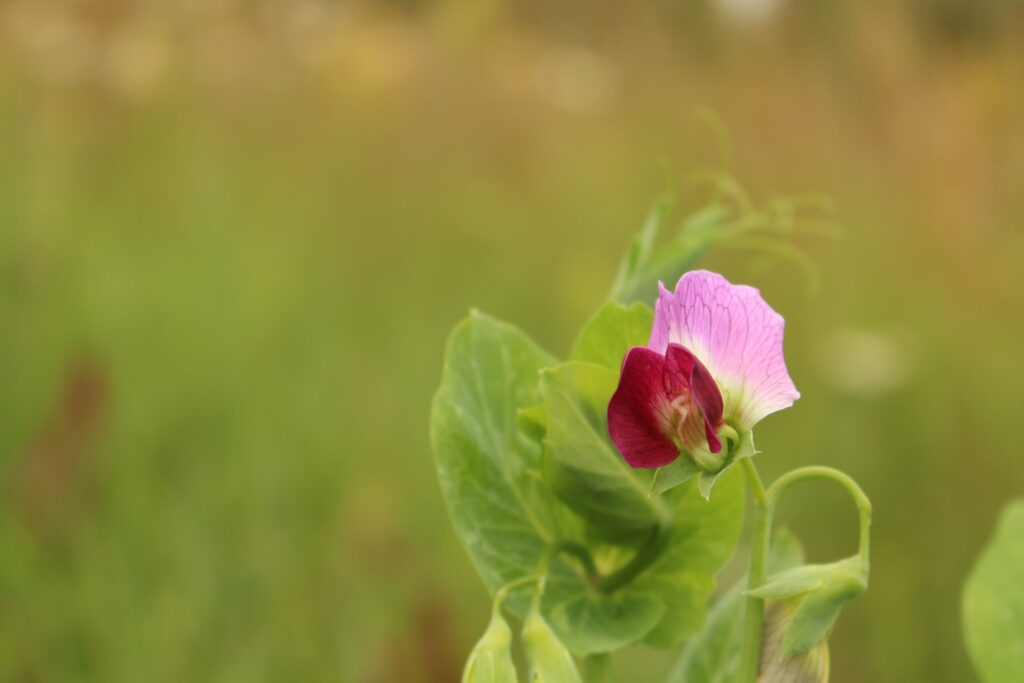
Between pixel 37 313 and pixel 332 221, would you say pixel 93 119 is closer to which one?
pixel 332 221

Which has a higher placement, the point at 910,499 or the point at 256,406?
the point at 256,406

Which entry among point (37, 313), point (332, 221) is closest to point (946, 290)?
point (332, 221)

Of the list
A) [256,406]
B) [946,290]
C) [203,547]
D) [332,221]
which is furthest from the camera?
[332,221]

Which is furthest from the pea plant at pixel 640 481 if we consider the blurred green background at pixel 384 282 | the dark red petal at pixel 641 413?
the blurred green background at pixel 384 282

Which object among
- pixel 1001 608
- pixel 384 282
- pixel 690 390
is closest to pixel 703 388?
pixel 690 390

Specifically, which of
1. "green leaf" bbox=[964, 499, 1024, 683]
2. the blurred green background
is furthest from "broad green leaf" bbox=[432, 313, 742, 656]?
the blurred green background

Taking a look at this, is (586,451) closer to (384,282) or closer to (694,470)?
(694,470)
